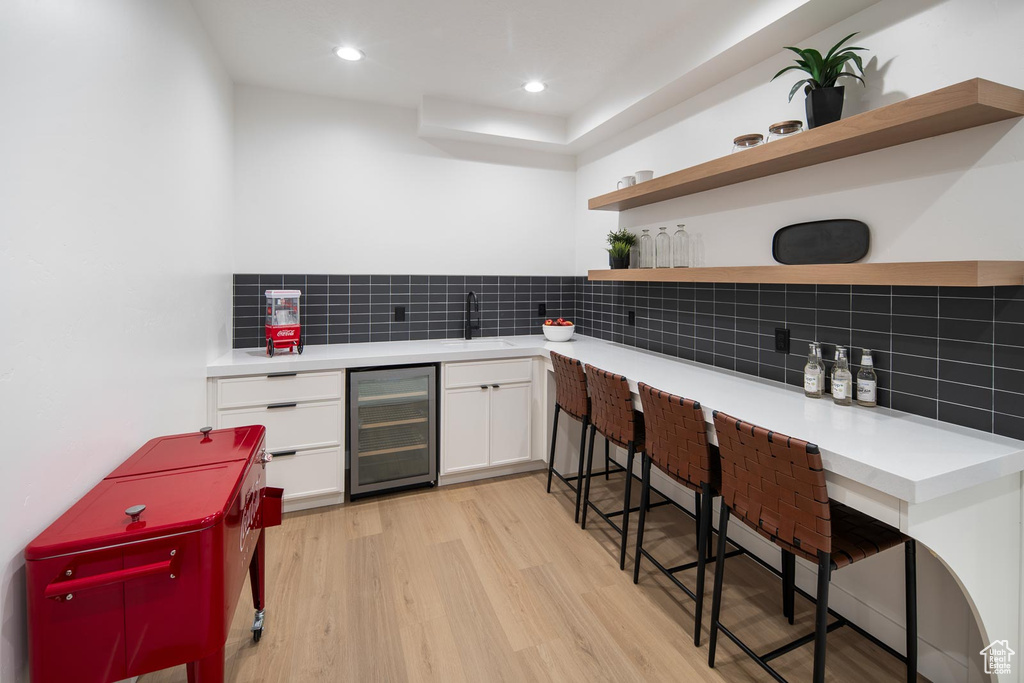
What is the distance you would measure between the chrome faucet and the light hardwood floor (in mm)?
1466

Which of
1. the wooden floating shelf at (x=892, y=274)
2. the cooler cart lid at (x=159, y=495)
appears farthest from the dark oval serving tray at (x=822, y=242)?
the cooler cart lid at (x=159, y=495)

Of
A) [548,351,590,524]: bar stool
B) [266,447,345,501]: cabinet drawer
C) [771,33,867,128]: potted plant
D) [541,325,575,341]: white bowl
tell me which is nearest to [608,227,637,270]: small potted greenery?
[541,325,575,341]: white bowl

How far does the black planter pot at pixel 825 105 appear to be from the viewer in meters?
1.83

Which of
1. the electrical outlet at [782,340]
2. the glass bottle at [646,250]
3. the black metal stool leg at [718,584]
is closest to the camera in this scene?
the black metal stool leg at [718,584]

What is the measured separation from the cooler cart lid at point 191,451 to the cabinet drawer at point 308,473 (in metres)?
1.13

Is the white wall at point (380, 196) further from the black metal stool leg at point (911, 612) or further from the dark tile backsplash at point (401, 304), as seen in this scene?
the black metal stool leg at point (911, 612)

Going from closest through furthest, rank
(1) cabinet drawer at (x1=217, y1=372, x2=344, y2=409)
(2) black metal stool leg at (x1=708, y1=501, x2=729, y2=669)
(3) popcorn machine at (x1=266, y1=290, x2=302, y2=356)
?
(2) black metal stool leg at (x1=708, y1=501, x2=729, y2=669)
(1) cabinet drawer at (x1=217, y1=372, x2=344, y2=409)
(3) popcorn machine at (x1=266, y1=290, x2=302, y2=356)

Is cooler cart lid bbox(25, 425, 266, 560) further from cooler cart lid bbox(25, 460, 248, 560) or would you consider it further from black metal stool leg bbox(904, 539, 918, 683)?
black metal stool leg bbox(904, 539, 918, 683)

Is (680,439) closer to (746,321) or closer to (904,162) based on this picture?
(746,321)

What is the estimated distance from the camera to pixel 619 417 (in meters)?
2.38

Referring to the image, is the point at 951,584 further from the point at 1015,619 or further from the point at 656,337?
the point at 656,337

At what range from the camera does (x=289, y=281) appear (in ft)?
11.1

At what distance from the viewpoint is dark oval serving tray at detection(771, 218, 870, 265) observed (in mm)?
1938

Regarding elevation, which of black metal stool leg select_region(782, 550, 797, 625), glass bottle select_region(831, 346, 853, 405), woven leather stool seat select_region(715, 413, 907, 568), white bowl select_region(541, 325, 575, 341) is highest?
white bowl select_region(541, 325, 575, 341)
